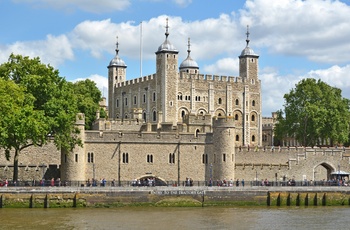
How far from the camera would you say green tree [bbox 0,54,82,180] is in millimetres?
56841

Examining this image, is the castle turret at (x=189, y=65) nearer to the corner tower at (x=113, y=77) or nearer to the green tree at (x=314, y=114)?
the corner tower at (x=113, y=77)

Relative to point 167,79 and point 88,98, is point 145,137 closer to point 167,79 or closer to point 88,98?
point 88,98

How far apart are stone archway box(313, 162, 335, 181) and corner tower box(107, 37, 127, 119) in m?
42.0

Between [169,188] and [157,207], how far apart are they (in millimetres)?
1885

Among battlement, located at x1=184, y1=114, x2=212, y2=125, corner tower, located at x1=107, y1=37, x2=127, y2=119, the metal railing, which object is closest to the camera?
the metal railing

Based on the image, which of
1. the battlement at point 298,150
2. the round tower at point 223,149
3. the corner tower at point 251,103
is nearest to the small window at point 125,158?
the round tower at point 223,149

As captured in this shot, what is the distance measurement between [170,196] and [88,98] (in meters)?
34.2

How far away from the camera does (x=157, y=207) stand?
57.1 metres

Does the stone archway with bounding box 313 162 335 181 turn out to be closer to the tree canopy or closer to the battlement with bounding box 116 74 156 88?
the tree canopy

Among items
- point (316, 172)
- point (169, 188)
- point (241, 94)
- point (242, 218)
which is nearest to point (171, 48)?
point (241, 94)

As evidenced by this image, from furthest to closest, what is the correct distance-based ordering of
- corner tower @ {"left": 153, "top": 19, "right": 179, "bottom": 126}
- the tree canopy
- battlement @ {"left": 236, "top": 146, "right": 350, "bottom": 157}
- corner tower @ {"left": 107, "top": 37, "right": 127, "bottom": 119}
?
corner tower @ {"left": 107, "top": 37, "right": 127, "bottom": 119}, corner tower @ {"left": 153, "top": 19, "right": 179, "bottom": 126}, battlement @ {"left": 236, "top": 146, "right": 350, "bottom": 157}, the tree canopy

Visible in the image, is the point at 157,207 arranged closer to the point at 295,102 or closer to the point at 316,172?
the point at 316,172

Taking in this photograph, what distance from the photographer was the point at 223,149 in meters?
68.0

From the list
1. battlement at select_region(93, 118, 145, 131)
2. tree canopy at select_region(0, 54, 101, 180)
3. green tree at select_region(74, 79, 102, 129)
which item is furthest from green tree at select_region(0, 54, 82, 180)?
green tree at select_region(74, 79, 102, 129)
